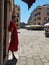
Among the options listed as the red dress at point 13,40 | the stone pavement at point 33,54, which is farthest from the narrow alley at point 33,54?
the red dress at point 13,40

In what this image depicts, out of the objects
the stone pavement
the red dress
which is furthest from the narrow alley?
the red dress

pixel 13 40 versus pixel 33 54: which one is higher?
pixel 13 40

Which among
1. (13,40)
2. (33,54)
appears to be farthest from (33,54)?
(13,40)

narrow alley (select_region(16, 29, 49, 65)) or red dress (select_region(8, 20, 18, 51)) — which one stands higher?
red dress (select_region(8, 20, 18, 51))

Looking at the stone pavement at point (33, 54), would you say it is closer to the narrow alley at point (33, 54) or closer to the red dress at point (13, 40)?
the narrow alley at point (33, 54)

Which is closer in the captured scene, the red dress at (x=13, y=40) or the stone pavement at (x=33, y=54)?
the stone pavement at (x=33, y=54)

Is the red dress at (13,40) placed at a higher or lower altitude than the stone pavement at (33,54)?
higher

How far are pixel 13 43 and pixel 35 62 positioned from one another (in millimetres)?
1156

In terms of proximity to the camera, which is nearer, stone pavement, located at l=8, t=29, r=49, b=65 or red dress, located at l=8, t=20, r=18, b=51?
stone pavement, located at l=8, t=29, r=49, b=65

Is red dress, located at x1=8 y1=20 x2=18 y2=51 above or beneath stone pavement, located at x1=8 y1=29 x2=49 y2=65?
above

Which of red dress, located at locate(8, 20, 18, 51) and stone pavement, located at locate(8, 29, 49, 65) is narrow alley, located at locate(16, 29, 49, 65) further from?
red dress, located at locate(8, 20, 18, 51)

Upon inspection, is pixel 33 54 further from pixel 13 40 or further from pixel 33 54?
pixel 13 40

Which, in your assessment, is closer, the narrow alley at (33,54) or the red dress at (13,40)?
the narrow alley at (33,54)

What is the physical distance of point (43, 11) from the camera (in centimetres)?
9894
